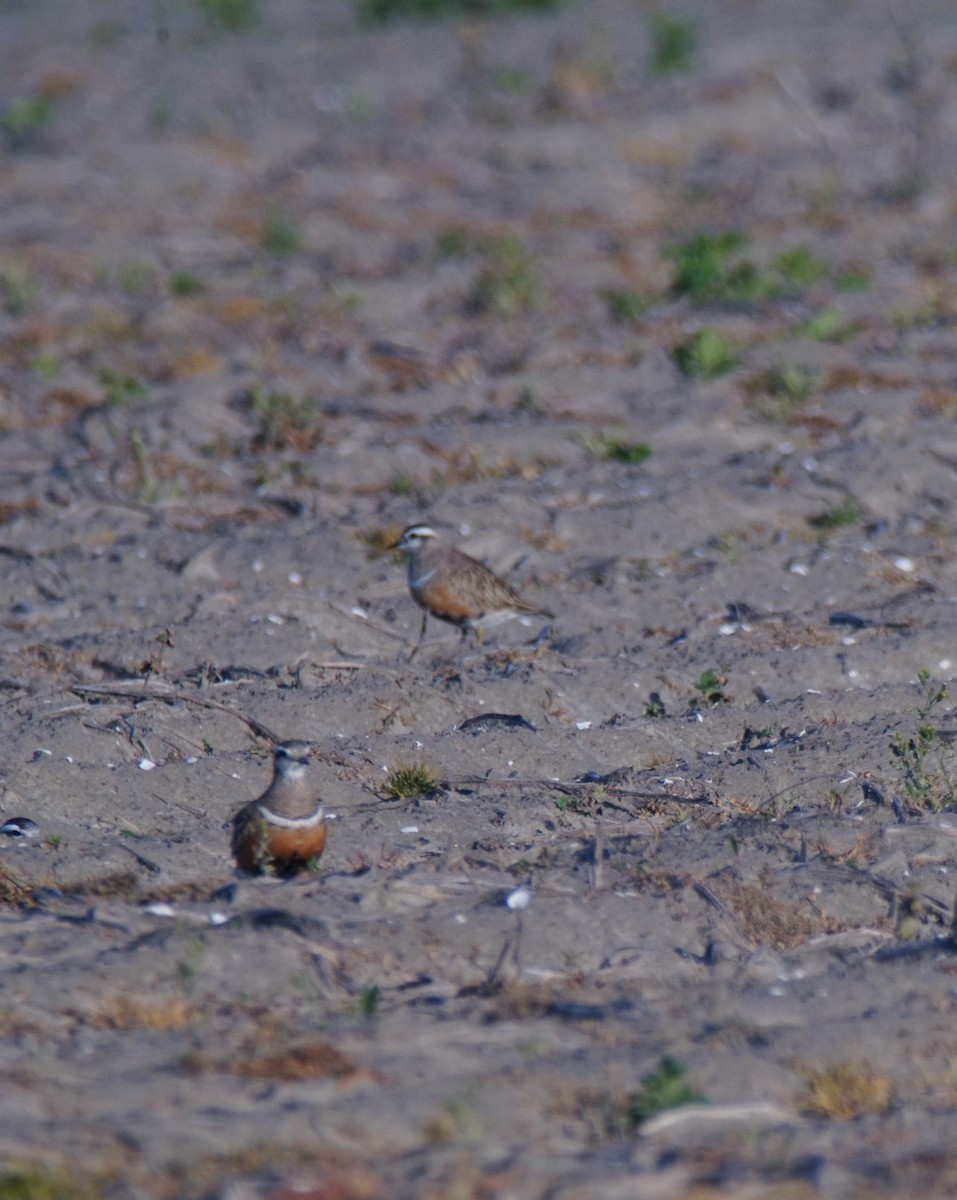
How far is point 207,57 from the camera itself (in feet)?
67.7

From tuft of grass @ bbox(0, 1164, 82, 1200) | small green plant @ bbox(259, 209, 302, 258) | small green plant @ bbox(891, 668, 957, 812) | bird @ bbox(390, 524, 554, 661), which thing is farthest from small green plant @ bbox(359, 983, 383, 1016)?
small green plant @ bbox(259, 209, 302, 258)

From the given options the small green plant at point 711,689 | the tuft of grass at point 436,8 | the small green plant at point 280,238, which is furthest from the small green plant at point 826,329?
the tuft of grass at point 436,8

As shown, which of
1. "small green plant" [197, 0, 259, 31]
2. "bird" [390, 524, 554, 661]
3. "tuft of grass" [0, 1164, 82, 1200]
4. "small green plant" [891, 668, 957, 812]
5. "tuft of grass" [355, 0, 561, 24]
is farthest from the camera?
"small green plant" [197, 0, 259, 31]

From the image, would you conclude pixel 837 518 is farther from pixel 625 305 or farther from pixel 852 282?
pixel 852 282

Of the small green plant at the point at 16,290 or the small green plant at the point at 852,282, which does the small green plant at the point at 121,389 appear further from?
the small green plant at the point at 852,282

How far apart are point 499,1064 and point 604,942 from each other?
864 millimetres

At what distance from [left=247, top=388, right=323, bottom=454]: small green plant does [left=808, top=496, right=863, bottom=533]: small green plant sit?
3.14 m

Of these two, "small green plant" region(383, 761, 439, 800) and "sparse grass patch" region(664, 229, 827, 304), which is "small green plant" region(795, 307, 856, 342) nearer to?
"sparse grass patch" region(664, 229, 827, 304)

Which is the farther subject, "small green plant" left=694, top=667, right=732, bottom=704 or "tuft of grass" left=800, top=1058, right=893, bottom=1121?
"small green plant" left=694, top=667, right=732, bottom=704

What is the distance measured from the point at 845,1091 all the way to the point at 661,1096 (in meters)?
0.52

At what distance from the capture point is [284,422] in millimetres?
10648

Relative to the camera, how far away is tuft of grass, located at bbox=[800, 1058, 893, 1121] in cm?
439

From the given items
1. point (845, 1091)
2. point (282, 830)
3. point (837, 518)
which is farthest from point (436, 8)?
point (845, 1091)

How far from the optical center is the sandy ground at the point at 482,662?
439cm
